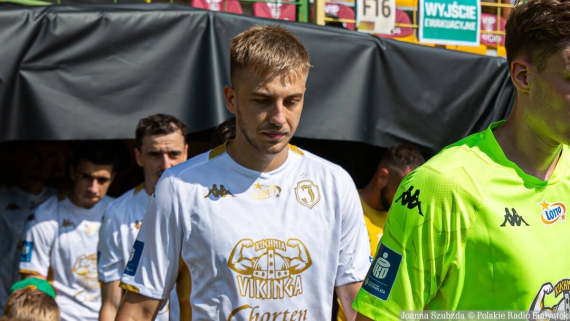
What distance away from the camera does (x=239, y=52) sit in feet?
9.50

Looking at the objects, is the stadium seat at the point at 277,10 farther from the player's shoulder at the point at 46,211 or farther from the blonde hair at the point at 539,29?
the blonde hair at the point at 539,29

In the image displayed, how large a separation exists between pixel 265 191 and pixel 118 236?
198cm

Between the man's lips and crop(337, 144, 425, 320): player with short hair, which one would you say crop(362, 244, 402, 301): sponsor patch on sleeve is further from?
crop(337, 144, 425, 320): player with short hair

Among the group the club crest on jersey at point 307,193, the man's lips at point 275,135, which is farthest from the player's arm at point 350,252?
the man's lips at point 275,135

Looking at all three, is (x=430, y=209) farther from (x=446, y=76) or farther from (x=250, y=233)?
(x=446, y=76)

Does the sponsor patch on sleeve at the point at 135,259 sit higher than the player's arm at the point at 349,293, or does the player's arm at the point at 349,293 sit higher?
the sponsor patch on sleeve at the point at 135,259

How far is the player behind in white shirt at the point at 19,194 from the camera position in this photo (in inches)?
233

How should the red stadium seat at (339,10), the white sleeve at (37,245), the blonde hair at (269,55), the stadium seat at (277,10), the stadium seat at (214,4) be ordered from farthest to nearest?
the red stadium seat at (339,10), the stadium seat at (214,4), the stadium seat at (277,10), the white sleeve at (37,245), the blonde hair at (269,55)

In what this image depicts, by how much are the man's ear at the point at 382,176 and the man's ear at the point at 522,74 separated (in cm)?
339

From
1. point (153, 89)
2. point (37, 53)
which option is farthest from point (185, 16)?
point (37, 53)

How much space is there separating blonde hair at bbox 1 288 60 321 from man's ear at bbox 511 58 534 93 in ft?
10.4

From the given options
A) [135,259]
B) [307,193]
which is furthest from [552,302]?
[135,259]

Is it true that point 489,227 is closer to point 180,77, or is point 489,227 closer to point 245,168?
point 245,168

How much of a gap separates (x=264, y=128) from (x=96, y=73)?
2.13m
